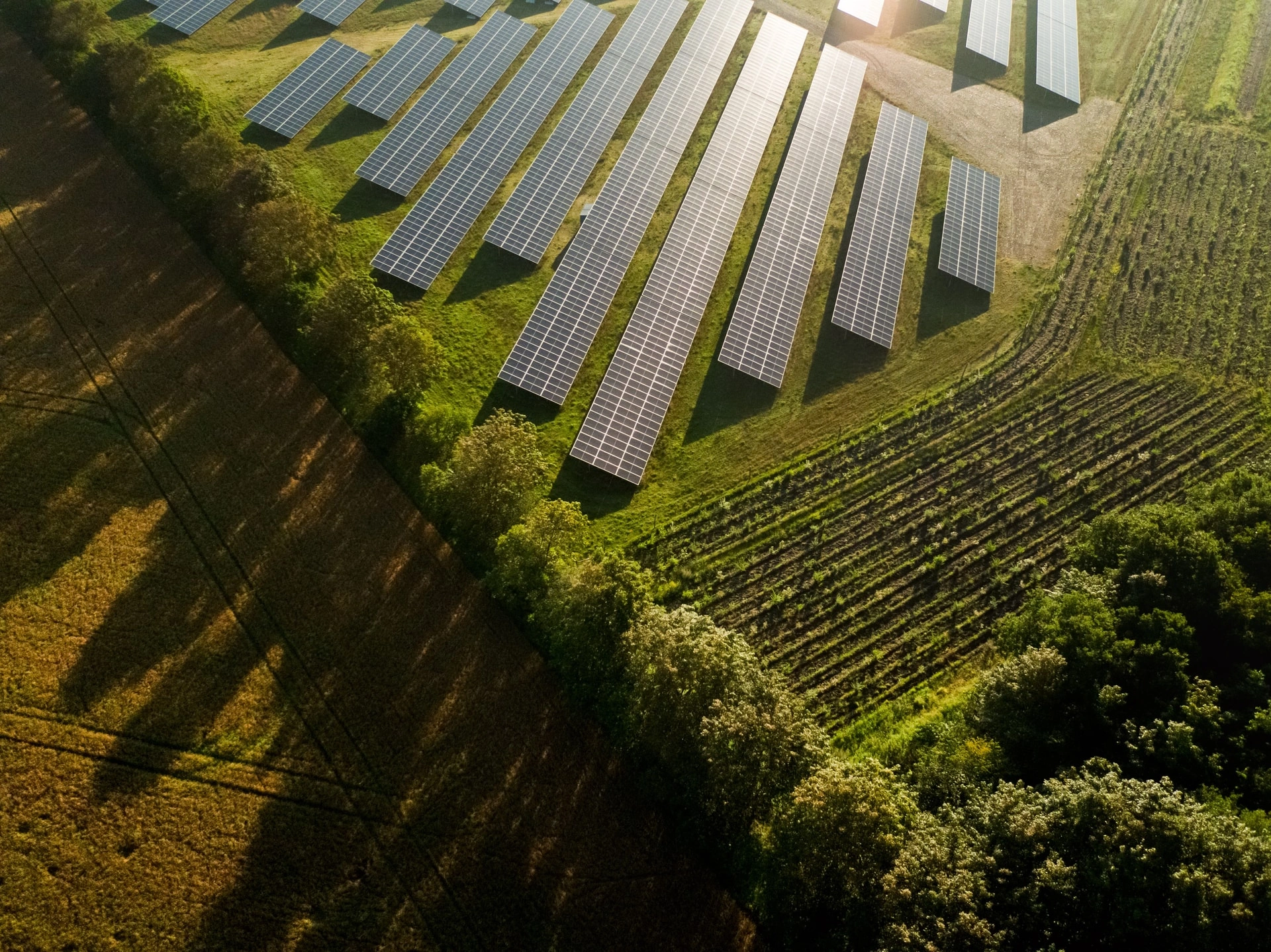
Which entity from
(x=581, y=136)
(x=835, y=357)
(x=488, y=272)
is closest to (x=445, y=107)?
(x=581, y=136)

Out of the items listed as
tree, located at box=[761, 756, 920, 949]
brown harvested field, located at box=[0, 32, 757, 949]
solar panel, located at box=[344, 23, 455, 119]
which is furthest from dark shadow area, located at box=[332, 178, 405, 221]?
tree, located at box=[761, 756, 920, 949]

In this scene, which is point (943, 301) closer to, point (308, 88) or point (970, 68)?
point (970, 68)

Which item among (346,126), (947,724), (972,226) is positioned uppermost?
(972,226)

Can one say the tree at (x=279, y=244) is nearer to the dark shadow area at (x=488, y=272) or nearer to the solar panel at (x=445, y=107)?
the dark shadow area at (x=488, y=272)

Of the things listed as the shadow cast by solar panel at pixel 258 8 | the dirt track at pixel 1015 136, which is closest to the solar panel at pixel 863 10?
the dirt track at pixel 1015 136

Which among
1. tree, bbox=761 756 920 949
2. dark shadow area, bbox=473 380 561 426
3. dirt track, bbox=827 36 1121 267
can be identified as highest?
dirt track, bbox=827 36 1121 267

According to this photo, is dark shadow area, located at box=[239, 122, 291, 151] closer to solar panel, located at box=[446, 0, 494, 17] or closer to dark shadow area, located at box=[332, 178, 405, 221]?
dark shadow area, located at box=[332, 178, 405, 221]
